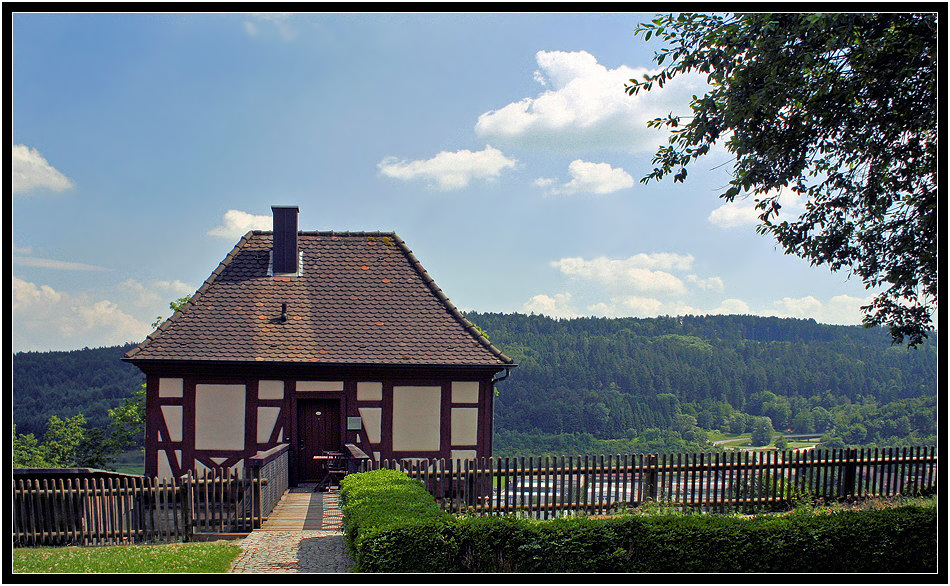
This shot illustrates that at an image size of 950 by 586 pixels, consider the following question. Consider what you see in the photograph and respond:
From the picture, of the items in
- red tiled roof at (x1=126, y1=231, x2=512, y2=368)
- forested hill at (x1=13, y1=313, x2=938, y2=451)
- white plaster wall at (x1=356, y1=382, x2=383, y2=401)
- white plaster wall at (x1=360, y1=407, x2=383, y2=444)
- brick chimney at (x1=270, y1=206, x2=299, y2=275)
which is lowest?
forested hill at (x1=13, y1=313, x2=938, y2=451)

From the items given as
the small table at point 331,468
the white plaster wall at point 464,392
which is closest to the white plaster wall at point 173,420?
the small table at point 331,468

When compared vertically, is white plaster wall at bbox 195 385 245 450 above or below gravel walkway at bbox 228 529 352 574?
above

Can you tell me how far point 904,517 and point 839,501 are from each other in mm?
6504

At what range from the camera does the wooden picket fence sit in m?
10.9

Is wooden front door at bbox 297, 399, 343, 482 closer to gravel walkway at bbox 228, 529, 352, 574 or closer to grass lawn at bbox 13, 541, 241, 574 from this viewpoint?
gravel walkway at bbox 228, 529, 352, 574

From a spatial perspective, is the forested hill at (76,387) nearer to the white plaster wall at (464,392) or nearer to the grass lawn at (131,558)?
the white plaster wall at (464,392)

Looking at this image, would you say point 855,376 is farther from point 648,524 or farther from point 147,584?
point 147,584

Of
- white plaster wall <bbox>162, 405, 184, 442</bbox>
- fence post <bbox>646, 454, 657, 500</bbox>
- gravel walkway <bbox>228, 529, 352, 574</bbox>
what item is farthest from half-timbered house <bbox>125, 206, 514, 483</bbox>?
gravel walkway <bbox>228, 529, 352, 574</bbox>

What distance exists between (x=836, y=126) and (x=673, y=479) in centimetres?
682

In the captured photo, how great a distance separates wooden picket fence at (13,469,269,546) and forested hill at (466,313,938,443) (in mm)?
34171

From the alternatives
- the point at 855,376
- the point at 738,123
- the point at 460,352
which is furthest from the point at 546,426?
the point at 738,123

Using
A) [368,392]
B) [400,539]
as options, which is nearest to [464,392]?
[368,392]

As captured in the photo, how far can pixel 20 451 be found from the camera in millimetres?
31781

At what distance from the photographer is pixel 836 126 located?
11.6 m
